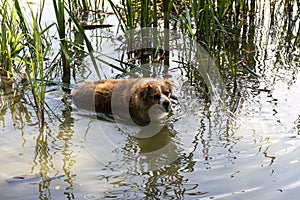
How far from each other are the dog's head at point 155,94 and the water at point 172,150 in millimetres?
227

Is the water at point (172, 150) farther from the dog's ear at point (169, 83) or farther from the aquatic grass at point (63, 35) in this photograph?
the aquatic grass at point (63, 35)

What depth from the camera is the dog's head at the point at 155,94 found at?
16.1 feet

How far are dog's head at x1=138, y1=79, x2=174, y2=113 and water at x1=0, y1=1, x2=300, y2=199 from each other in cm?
23

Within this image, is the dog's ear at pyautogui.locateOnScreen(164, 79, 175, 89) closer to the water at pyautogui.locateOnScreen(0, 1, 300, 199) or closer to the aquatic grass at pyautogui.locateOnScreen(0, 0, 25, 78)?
the water at pyautogui.locateOnScreen(0, 1, 300, 199)

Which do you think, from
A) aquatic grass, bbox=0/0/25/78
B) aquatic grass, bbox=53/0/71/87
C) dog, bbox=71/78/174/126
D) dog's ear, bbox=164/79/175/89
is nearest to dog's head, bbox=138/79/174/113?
dog, bbox=71/78/174/126

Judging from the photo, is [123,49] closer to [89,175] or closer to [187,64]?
[187,64]

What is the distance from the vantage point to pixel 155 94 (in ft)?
16.2

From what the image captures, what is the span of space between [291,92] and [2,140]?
122 inches

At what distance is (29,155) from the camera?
4.11 m

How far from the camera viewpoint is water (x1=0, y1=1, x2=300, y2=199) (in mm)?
3609

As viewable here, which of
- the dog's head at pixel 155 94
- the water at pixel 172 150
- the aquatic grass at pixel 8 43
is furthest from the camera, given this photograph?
the aquatic grass at pixel 8 43

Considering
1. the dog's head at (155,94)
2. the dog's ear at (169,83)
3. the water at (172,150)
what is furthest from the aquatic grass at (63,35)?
the dog's ear at (169,83)

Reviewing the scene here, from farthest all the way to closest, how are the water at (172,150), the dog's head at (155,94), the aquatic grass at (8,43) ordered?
1. the aquatic grass at (8,43)
2. the dog's head at (155,94)
3. the water at (172,150)

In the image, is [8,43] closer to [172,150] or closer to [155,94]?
[155,94]
